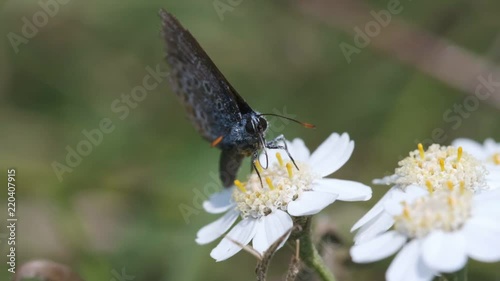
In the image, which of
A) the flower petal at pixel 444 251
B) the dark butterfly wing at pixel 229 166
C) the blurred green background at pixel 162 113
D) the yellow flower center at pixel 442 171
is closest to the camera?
the flower petal at pixel 444 251

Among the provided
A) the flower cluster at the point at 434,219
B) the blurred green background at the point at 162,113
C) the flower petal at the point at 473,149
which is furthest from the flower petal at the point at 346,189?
the blurred green background at the point at 162,113

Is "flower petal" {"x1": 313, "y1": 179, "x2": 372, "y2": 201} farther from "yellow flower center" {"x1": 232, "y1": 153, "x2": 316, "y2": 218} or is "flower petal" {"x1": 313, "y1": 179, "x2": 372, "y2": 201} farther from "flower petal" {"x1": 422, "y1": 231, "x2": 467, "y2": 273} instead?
"flower petal" {"x1": 422, "y1": 231, "x2": 467, "y2": 273}

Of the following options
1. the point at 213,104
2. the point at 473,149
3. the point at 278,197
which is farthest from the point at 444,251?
the point at 213,104

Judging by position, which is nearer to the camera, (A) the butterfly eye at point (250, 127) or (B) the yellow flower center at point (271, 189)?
(B) the yellow flower center at point (271, 189)

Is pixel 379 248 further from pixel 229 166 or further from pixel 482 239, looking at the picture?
pixel 229 166

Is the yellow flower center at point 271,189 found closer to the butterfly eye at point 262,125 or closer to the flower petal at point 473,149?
the butterfly eye at point 262,125

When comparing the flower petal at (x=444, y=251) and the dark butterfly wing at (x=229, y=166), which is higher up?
the dark butterfly wing at (x=229, y=166)
